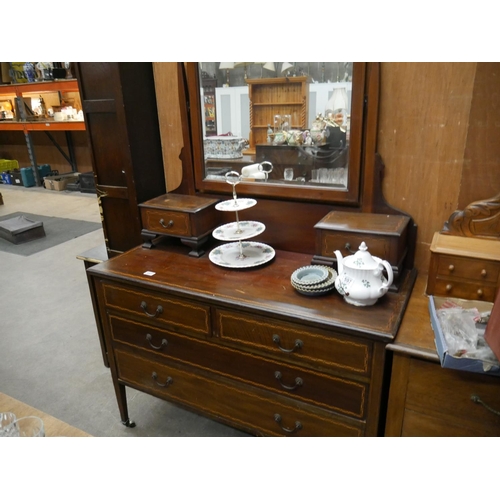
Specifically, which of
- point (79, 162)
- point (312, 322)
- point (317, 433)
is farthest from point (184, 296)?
point (79, 162)

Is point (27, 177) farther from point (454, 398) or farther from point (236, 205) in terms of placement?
point (454, 398)

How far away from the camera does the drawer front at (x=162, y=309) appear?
1499mm

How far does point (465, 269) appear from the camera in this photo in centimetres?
129

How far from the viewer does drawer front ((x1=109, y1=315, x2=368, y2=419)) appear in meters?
1.31

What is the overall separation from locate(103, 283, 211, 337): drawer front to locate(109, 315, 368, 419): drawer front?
52 millimetres

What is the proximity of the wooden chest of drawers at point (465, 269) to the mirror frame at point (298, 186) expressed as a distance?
40cm

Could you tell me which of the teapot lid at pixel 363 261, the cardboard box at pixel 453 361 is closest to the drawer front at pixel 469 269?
the cardboard box at pixel 453 361

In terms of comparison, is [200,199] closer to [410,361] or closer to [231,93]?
[231,93]

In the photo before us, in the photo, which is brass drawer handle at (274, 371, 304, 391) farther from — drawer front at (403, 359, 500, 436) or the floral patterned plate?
the floral patterned plate

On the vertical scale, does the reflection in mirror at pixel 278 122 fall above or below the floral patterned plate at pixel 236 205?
above

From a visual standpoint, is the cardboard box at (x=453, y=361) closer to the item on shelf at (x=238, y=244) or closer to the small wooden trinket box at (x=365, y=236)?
the small wooden trinket box at (x=365, y=236)


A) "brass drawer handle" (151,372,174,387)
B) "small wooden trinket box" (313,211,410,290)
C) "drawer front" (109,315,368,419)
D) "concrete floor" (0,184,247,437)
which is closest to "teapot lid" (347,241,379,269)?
"small wooden trinket box" (313,211,410,290)

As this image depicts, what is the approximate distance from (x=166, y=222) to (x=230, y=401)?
0.80m
